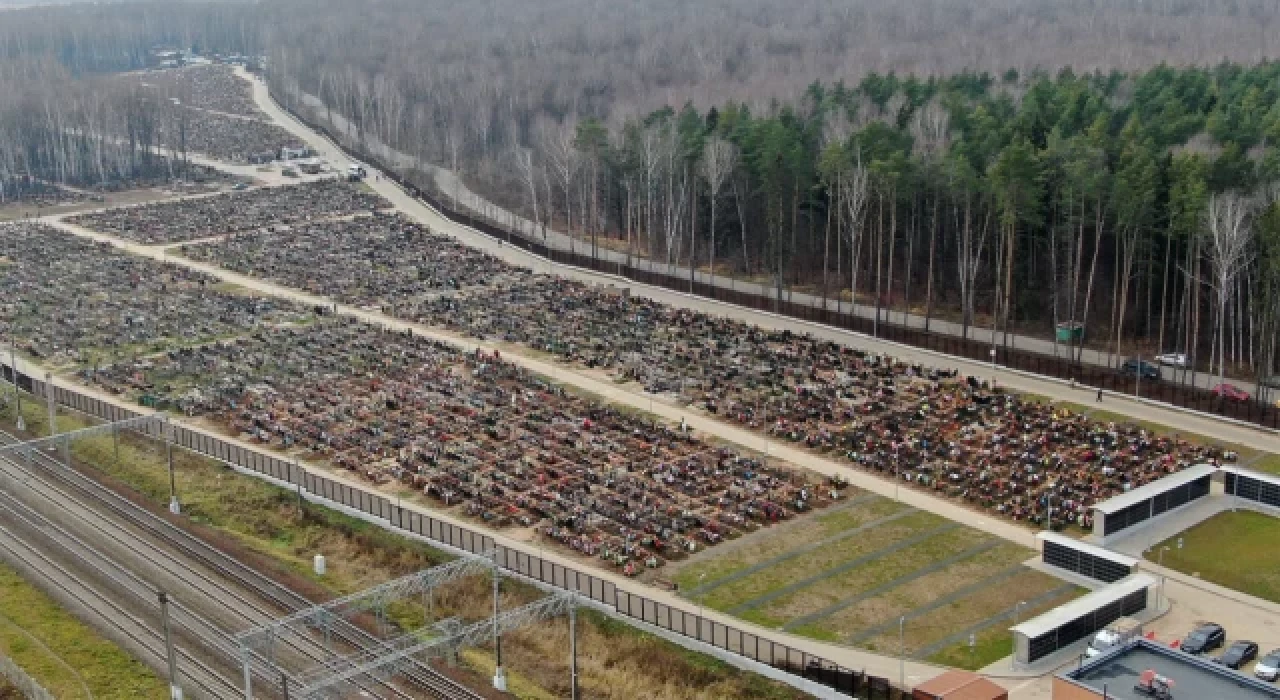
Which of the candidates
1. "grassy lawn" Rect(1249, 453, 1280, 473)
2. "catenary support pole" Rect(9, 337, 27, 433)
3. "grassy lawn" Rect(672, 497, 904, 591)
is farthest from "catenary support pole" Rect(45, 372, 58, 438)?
"grassy lawn" Rect(1249, 453, 1280, 473)

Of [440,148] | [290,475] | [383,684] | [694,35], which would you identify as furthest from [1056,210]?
[694,35]

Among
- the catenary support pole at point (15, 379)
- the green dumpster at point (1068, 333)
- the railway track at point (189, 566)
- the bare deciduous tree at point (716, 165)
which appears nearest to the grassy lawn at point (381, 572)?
the catenary support pole at point (15, 379)

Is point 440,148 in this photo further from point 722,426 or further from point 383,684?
point 383,684

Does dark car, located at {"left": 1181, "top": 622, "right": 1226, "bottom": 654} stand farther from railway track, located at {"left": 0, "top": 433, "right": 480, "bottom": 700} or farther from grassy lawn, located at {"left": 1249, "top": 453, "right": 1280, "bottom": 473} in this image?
railway track, located at {"left": 0, "top": 433, "right": 480, "bottom": 700}

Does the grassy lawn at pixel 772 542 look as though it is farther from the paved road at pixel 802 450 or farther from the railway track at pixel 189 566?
the railway track at pixel 189 566

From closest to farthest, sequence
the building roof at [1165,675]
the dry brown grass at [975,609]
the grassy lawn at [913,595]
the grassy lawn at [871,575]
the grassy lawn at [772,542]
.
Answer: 1. the building roof at [1165,675]
2. the dry brown grass at [975,609]
3. the grassy lawn at [913,595]
4. the grassy lawn at [871,575]
5. the grassy lawn at [772,542]

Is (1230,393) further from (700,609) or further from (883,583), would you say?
(700,609)

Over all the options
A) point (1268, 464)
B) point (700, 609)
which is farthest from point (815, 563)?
point (1268, 464)
